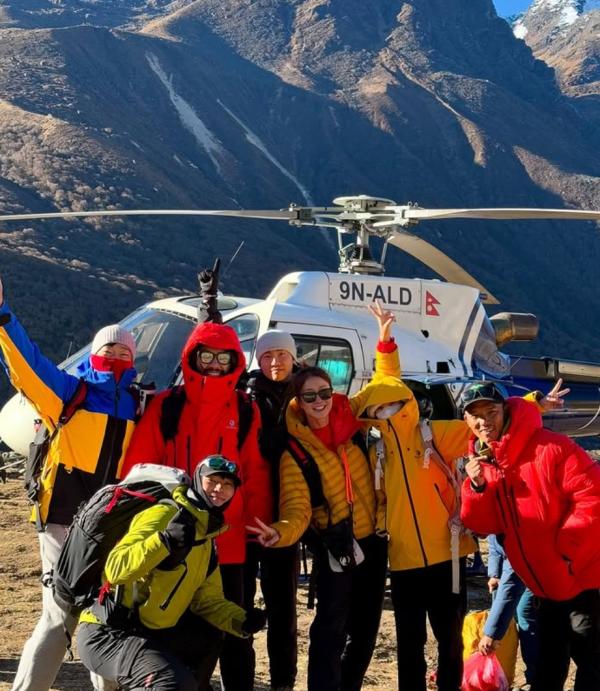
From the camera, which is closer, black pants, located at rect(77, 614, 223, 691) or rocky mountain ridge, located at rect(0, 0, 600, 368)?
black pants, located at rect(77, 614, 223, 691)

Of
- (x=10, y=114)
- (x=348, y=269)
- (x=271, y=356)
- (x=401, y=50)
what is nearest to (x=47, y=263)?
(x=10, y=114)

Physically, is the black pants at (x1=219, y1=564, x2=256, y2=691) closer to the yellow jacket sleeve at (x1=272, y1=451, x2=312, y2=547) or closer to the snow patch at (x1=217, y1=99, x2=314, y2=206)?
the yellow jacket sleeve at (x1=272, y1=451, x2=312, y2=547)

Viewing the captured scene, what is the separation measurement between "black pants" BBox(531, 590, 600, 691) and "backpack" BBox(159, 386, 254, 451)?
1448 mm

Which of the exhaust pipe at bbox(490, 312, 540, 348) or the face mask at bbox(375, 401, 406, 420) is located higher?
the exhaust pipe at bbox(490, 312, 540, 348)

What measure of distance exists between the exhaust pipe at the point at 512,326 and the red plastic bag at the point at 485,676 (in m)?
4.39

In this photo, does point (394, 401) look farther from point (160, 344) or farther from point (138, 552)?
point (160, 344)

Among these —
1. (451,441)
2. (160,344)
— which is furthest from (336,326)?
(451,441)

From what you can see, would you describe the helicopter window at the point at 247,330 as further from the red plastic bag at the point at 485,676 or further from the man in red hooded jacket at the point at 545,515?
the man in red hooded jacket at the point at 545,515

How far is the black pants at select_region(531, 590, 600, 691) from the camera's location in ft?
11.4

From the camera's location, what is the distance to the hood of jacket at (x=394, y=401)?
12.8 feet

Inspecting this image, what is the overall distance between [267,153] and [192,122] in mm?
7993

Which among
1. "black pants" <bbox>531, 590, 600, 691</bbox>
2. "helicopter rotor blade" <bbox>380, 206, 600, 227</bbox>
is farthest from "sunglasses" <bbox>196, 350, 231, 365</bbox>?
"helicopter rotor blade" <bbox>380, 206, 600, 227</bbox>

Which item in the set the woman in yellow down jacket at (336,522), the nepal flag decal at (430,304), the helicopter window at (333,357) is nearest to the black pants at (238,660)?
the woman in yellow down jacket at (336,522)

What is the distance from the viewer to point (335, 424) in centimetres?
393
